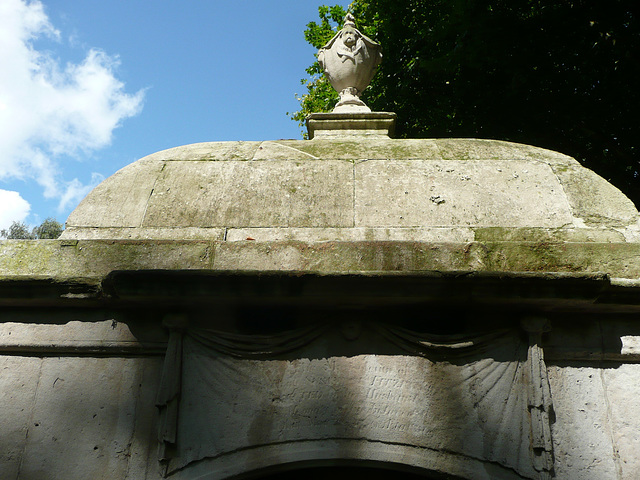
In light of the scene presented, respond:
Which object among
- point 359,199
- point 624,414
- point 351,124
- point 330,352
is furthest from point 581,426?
point 351,124

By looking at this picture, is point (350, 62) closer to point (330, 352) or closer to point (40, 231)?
point (330, 352)

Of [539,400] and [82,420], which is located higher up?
[539,400]

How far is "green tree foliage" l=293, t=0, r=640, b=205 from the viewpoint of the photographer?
8453mm

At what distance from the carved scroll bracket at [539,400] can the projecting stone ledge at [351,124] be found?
2.41 metres

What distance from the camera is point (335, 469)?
13.0 ft

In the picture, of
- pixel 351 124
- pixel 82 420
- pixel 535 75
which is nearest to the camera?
pixel 82 420

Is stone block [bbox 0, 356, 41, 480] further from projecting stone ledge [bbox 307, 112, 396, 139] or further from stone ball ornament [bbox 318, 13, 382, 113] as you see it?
stone ball ornament [bbox 318, 13, 382, 113]

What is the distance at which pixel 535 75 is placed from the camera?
29.8 ft

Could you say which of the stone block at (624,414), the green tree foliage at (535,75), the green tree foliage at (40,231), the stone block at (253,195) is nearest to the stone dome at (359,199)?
the stone block at (253,195)

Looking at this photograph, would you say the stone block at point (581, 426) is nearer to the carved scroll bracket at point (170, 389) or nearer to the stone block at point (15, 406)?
the carved scroll bracket at point (170, 389)

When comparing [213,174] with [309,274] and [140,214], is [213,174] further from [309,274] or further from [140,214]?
[309,274]

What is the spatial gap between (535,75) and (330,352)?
7.42 metres

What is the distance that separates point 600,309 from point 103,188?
350 cm

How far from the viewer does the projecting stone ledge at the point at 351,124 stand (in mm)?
5102
